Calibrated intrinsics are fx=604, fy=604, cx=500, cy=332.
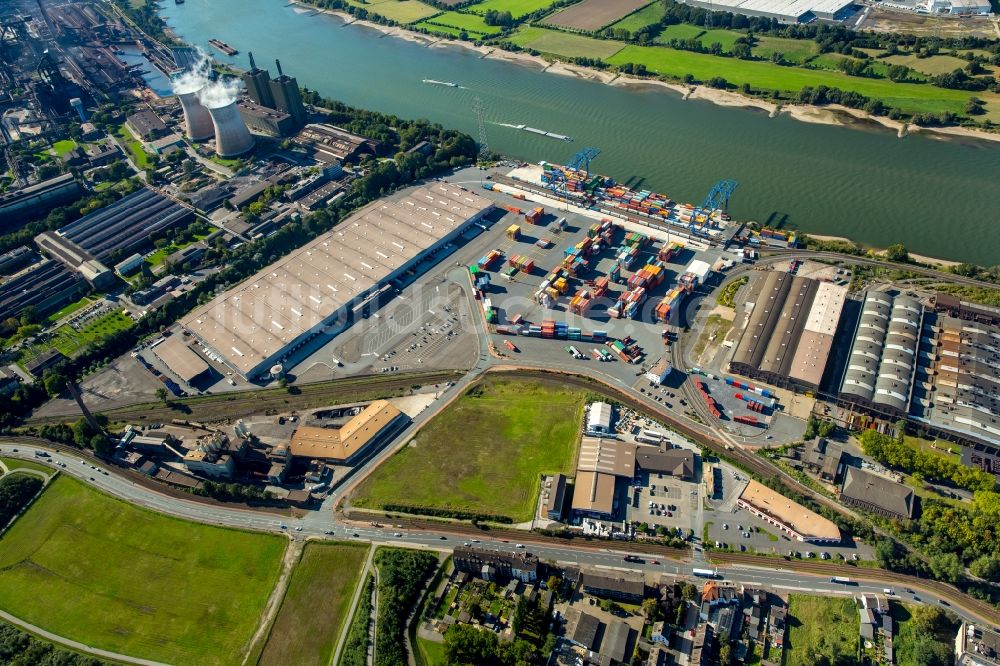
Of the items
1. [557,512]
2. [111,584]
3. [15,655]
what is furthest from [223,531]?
[557,512]

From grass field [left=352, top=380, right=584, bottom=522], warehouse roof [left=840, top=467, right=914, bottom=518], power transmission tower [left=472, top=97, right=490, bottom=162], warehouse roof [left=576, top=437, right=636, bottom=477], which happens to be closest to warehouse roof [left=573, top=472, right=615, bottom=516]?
warehouse roof [left=576, top=437, right=636, bottom=477]

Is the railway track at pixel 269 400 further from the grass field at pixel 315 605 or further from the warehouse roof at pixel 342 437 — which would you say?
the grass field at pixel 315 605

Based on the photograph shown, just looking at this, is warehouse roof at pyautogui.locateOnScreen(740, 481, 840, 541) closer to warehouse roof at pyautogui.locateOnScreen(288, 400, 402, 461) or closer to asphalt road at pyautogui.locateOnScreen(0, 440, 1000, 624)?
asphalt road at pyautogui.locateOnScreen(0, 440, 1000, 624)

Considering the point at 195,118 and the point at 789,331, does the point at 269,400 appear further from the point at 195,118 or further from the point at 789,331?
the point at 195,118

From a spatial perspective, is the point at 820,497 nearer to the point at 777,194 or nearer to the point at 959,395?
the point at 959,395

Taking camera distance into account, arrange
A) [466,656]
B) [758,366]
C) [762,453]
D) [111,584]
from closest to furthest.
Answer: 1. [466,656]
2. [111,584]
3. [762,453]
4. [758,366]

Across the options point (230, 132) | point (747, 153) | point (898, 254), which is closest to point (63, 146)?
point (230, 132)
